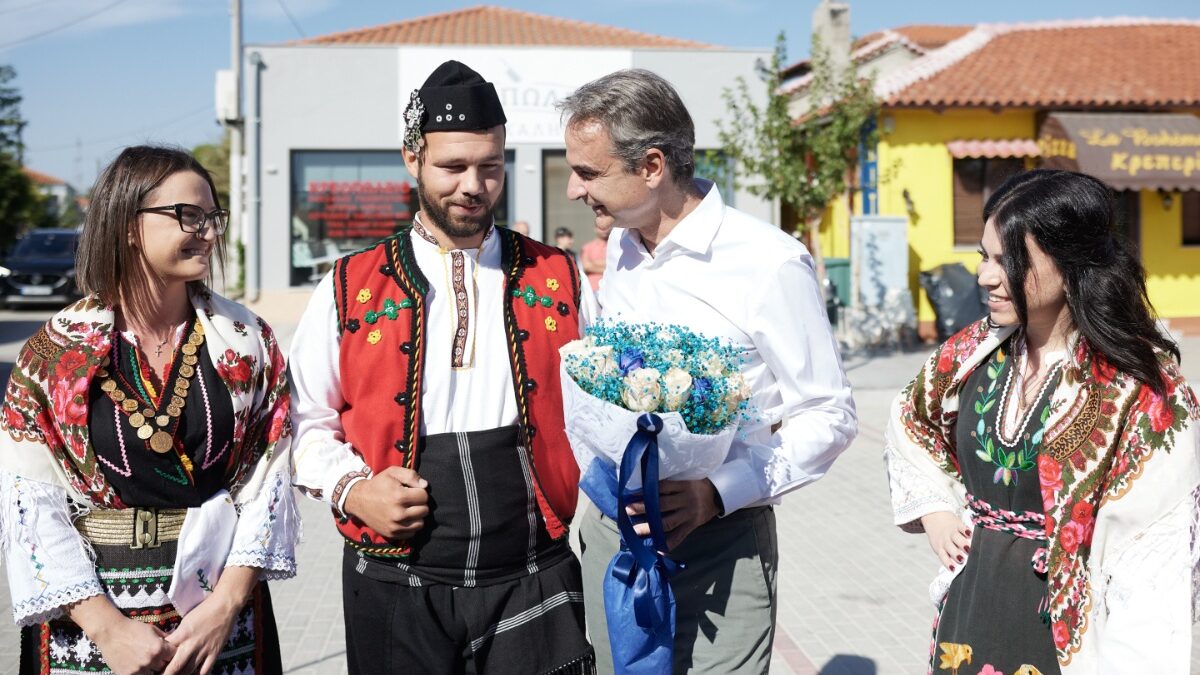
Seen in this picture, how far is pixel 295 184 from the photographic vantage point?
20125 mm

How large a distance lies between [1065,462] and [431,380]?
1437 mm

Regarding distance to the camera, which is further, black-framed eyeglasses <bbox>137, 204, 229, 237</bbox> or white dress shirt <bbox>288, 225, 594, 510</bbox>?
white dress shirt <bbox>288, 225, 594, 510</bbox>

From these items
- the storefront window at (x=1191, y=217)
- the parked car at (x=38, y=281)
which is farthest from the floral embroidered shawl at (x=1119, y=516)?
the parked car at (x=38, y=281)

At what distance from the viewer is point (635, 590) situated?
2.17 m

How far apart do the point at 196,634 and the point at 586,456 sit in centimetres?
93

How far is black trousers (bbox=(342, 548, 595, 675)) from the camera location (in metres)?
2.41

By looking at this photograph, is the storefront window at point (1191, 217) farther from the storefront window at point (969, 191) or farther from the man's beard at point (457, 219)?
the man's beard at point (457, 219)

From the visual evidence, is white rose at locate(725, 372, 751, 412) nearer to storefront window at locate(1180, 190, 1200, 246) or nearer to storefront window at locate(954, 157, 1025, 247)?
storefront window at locate(954, 157, 1025, 247)

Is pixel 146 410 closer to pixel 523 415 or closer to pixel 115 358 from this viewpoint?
pixel 115 358

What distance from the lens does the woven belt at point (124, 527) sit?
229cm

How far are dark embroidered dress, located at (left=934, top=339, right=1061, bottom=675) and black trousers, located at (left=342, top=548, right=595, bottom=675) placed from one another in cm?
89

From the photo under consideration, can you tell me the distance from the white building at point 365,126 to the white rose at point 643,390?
58.7 ft

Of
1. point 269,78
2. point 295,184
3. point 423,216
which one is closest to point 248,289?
point 295,184

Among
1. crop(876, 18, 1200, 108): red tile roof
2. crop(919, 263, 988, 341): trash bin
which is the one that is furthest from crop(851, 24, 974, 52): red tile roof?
crop(919, 263, 988, 341): trash bin
